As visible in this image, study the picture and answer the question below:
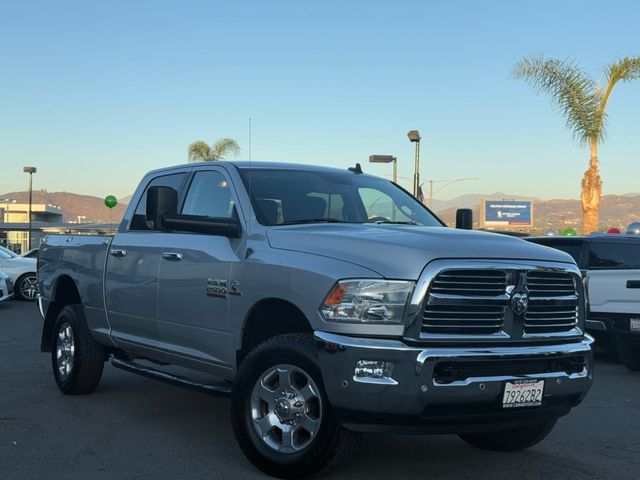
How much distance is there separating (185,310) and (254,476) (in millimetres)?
1434

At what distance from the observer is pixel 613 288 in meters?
10.2

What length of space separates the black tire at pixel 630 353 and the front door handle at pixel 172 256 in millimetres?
6572

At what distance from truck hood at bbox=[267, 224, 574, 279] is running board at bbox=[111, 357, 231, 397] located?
1090 millimetres

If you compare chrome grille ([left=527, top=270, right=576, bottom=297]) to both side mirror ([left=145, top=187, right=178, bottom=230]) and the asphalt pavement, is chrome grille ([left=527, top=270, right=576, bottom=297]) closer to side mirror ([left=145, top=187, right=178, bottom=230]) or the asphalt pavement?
the asphalt pavement

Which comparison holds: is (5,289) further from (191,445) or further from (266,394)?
(266,394)

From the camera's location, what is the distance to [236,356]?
5.47m

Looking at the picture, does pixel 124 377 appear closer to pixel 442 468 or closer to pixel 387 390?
pixel 442 468

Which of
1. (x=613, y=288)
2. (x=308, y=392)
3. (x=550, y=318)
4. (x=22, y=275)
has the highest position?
(x=550, y=318)

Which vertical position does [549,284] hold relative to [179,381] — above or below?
above

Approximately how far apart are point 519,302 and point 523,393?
52cm

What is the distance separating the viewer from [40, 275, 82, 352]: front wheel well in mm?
8142

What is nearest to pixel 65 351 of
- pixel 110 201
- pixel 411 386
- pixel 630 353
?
pixel 411 386

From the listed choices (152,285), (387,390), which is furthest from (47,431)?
(387,390)

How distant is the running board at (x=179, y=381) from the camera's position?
5.52m
